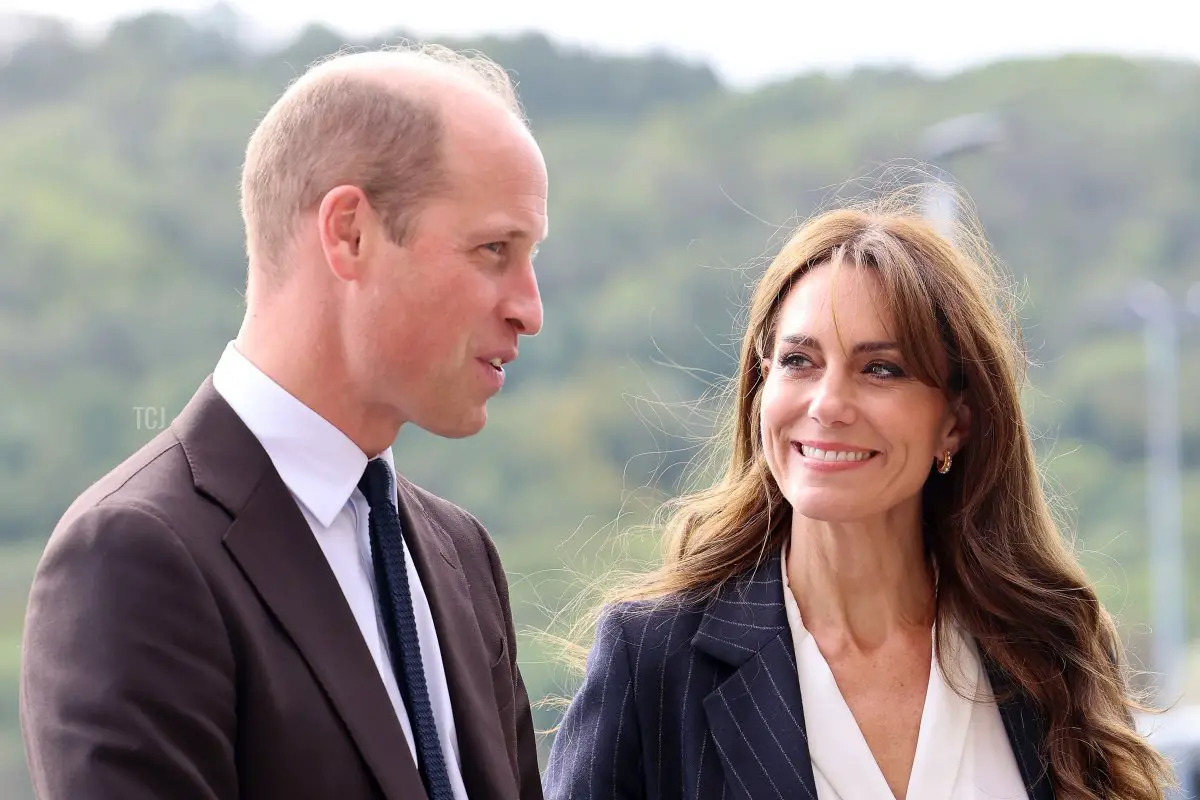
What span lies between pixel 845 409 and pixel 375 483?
1.19 metres

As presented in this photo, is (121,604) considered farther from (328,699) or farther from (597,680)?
(597,680)

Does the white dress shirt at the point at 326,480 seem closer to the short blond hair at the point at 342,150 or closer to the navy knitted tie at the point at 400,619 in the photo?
the navy knitted tie at the point at 400,619

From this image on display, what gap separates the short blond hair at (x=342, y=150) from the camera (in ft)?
6.75

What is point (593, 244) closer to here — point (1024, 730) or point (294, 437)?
point (1024, 730)

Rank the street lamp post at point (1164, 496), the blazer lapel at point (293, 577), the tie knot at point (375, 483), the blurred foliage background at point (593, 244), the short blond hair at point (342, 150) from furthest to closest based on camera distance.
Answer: the street lamp post at point (1164, 496) → the blurred foliage background at point (593, 244) → the tie knot at point (375, 483) → the short blond hair at point (342, 150) → the blazer lapel at point (293, 577)

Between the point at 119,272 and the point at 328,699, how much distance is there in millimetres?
19285

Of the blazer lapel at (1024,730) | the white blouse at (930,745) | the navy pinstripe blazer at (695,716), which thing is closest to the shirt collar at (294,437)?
the navy pinstripe blazer at (695,716)

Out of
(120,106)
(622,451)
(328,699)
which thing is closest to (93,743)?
(328,699)

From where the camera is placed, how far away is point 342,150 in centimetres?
206

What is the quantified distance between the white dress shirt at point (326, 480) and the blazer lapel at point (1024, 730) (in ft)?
Result: 4.59

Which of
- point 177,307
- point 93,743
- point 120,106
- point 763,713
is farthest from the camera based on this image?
point 120,106

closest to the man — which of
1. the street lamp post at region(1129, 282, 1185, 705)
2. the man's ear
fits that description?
the man's ear

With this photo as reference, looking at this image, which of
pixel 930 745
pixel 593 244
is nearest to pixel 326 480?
pixel 930 745

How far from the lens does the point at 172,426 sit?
207cm
